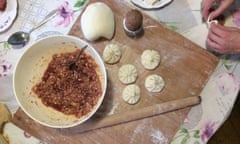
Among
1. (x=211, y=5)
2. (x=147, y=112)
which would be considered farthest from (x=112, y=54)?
(x=211, y=5)

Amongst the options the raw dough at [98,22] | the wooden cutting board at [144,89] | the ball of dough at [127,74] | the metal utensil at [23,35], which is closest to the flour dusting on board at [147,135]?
the wooden cutting board at [144,89]

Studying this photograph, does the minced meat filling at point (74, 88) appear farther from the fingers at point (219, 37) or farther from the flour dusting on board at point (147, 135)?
the fingers at point (219, 37)

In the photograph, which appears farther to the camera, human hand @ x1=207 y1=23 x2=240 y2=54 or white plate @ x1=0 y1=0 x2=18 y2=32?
white plate @ x1=0 y1=0 x2=18 y2=32

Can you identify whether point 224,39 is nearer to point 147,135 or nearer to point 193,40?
point 193,40

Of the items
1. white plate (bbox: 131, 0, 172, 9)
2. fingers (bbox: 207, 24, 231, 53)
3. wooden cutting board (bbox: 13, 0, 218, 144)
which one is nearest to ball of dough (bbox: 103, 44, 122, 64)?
wooden cutting board (bbox: 13, 0, 218, 144)

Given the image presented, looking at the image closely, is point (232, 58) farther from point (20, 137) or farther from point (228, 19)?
point (20, 137)

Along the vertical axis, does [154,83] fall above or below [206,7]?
below

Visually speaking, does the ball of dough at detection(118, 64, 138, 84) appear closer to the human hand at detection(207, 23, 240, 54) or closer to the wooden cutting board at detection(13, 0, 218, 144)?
the wooden cutting board at detection(13, 0, 218, 144)
